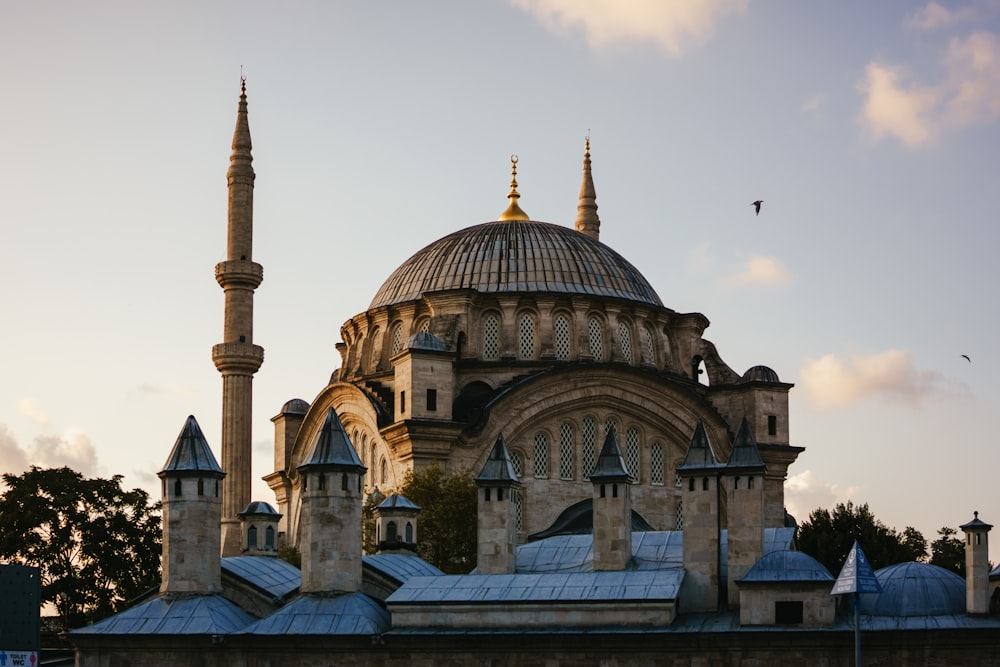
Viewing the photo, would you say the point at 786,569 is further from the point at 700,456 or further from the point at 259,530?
the point at 259,530

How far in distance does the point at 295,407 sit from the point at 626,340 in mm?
10390

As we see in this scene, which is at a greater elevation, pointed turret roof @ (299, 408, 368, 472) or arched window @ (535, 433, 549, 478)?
arched window @ (535, 433, 549, 478)

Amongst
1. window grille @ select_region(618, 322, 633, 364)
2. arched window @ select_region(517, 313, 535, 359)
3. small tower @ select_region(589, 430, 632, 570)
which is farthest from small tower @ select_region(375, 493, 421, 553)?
window grille @ select_region(618, 322, 633, 364)

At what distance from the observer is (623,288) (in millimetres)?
51062

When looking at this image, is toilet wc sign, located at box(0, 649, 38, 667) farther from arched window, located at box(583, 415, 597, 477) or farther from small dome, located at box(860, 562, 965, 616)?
arched window, located at box(583, 415, 597, 477)

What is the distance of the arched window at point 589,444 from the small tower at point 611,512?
553 inches

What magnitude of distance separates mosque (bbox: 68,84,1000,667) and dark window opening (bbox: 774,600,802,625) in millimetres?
25

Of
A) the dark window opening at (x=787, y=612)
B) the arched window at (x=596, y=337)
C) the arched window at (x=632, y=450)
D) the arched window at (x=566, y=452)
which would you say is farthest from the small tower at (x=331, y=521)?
the arched window at (x=596, y=337)

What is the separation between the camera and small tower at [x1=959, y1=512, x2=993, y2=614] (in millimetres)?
28719

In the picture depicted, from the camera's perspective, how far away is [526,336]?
1929 inches

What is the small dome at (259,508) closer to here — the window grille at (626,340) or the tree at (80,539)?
the tree at (80,539)

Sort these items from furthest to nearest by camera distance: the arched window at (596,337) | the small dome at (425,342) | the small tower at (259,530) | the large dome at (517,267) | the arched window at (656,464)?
the large dome at (517,267), the arched window at (596,337), the arched window at (656,464), the small dome at (425,342), the small tower at (259,530)

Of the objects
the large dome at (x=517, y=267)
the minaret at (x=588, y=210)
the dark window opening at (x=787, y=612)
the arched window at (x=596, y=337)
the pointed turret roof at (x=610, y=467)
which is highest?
the minaret at (x=588, y=210)

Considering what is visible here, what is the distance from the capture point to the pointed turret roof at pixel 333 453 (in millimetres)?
31688
